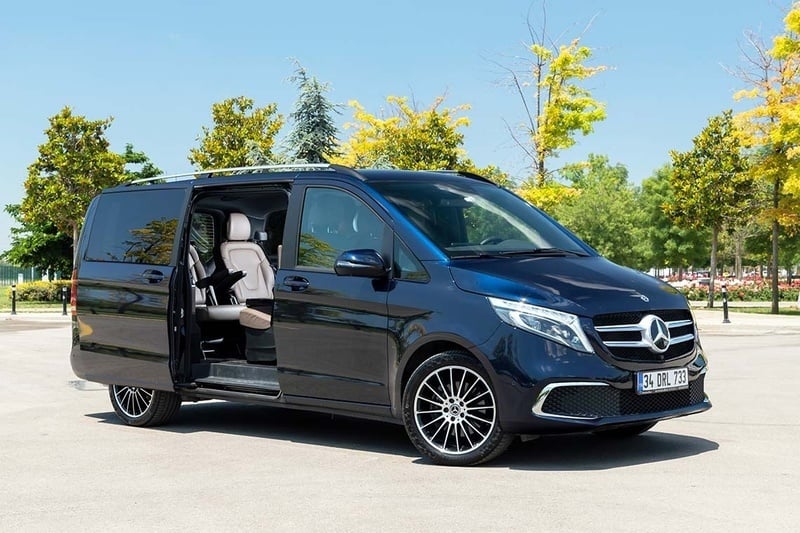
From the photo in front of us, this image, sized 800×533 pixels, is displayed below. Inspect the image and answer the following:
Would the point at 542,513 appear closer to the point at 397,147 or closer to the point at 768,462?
the point at 768,462

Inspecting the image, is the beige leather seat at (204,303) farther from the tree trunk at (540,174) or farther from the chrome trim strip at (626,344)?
the tree trunk at (540,174)

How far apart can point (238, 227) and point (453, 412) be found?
3.72 meters

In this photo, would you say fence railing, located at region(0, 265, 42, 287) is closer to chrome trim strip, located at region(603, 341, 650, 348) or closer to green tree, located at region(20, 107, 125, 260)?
green tree, located at region(20, 107, 125, 260)

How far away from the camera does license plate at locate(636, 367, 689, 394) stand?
686 centimetres

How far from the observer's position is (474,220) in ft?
26.2

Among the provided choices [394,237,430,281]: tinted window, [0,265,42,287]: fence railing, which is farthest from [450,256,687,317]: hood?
[0,265,42,287]: fence railing

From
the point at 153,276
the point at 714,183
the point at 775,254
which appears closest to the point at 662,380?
the point at 153,276

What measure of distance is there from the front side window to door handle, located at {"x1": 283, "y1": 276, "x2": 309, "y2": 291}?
12cm

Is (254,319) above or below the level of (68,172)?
below

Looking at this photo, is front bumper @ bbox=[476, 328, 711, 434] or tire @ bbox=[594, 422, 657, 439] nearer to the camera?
front bumper @ bbox=[476, 328, 711, 434]

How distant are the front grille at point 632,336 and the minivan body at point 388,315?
1cm

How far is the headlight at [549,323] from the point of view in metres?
6.68

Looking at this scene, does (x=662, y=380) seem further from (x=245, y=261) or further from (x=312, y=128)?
(x=312, y=128)

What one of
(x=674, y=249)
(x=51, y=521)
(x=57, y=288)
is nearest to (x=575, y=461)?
(x=51, y=521)
